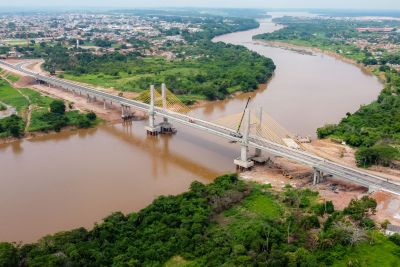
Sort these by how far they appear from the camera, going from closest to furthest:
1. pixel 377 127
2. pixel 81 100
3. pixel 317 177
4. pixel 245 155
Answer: pixel 317 177
pixel 245 155
pixel 377 127
pixel 81 100

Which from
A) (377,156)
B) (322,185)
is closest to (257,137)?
(322,185)

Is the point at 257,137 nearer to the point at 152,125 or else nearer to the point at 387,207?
the point at 387,207

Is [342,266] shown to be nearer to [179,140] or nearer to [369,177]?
[369,177]

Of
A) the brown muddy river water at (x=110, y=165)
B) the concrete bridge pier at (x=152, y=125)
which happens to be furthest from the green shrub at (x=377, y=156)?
the concrete bridge pier at (x=152, y=125)

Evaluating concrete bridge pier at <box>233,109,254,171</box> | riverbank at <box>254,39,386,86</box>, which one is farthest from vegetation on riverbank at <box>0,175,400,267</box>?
riverbank at <box>254,39,386,86</box>

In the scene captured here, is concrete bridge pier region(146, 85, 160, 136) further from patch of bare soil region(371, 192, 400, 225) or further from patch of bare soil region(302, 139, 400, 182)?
patch of bare soil region(371, 192, 400, 225)

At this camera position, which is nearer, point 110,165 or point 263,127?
point 263,127
